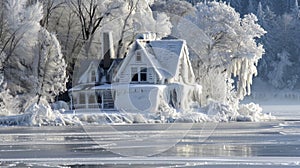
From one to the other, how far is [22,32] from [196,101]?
12392mm

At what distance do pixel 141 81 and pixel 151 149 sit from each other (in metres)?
29.0

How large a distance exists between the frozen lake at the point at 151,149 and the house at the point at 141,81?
55.7 feet

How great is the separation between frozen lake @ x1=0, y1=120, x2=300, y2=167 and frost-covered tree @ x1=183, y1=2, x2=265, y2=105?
81.6 feet

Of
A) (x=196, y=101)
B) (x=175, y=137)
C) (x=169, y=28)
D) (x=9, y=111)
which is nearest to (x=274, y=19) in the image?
(x=169, y=28)

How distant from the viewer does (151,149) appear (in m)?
26.3

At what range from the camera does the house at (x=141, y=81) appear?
52656 mm

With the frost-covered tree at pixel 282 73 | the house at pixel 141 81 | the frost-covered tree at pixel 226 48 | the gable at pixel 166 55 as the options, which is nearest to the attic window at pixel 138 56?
the house at pixel 141 81

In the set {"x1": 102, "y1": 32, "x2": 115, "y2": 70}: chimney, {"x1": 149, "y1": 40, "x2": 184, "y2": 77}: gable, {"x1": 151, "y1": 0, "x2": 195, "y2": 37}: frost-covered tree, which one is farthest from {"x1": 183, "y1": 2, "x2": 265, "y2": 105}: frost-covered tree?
{"x1": 151, "y1": 0, "x2": 195, "y2": 37}: frost-covered tree

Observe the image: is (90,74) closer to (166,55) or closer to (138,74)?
(138,74)

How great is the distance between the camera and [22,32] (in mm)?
54844

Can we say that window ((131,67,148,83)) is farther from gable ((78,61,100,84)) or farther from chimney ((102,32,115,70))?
chimney ((102,32,115,70))

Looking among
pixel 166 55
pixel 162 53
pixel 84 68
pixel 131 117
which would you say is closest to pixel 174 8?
pixel 162 53

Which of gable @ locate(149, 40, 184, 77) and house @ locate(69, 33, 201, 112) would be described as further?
gable @ locate(149, 40, 184, 77)

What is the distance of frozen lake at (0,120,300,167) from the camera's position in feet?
72.9
